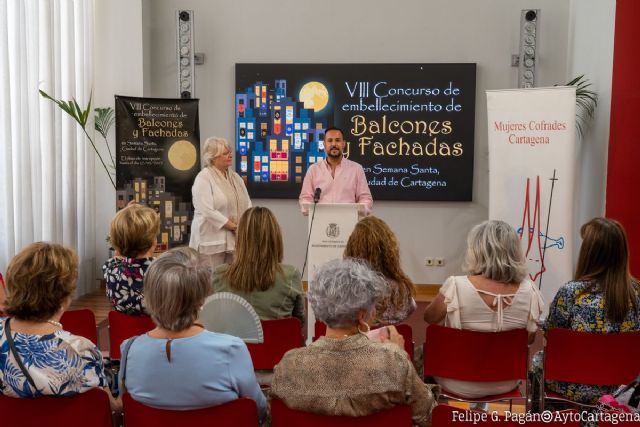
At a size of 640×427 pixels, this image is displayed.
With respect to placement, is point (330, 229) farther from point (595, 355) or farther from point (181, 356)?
point (181, 356)

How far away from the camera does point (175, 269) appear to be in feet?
6.36

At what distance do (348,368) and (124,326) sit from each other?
4.69 ft

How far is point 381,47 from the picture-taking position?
22.7ft

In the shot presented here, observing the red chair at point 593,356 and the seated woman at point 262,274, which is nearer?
the red chair at point 593,356

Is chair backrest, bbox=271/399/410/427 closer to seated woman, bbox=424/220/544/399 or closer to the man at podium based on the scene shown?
seated woman, bbox=424/220/544/399

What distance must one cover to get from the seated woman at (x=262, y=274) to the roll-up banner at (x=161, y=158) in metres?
3.37

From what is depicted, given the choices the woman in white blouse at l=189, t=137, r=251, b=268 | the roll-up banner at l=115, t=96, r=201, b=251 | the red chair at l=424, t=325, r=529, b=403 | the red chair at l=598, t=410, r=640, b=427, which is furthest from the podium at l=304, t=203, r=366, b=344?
the red chair at l=598, t=410, r=640, b=427

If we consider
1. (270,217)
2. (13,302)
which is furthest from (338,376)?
(270,217)

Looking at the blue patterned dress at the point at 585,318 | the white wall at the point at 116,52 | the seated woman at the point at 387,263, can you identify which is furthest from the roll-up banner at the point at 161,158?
the blue patterned dress at the point at 585,318

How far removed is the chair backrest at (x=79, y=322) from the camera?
9.30 ft

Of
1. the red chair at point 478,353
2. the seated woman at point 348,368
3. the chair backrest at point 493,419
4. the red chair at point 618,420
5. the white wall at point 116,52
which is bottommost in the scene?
the red chair at point 478,353

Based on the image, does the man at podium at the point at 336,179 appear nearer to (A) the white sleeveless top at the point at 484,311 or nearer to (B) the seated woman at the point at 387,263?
(B) the seated woman at the point at 387,263

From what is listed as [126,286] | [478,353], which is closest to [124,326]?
[126,286]

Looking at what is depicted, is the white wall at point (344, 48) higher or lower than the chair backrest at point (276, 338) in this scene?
higher
